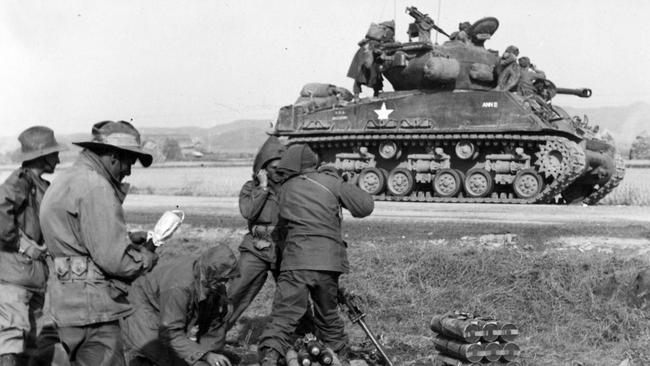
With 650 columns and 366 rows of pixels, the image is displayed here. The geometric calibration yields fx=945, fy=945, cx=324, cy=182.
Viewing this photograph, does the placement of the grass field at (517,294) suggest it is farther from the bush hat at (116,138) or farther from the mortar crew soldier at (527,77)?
the mortar crew soldier at (527,77)

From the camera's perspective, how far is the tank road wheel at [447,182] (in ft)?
67.1

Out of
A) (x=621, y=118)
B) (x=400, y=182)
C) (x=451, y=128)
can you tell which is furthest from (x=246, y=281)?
(x=621, y=118)

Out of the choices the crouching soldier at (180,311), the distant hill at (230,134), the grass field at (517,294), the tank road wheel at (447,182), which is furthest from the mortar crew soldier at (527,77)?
the distant hill at (230,134)

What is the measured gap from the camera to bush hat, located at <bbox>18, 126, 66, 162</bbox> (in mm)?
7266

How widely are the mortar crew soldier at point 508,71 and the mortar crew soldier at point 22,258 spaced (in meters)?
15.0

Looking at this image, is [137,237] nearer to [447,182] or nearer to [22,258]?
[22,258]

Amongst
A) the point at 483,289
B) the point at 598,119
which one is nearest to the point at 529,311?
the point at 483,289

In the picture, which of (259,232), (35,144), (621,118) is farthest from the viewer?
(621,118)

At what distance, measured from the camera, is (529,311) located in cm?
951

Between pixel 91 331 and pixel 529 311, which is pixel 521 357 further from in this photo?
pixel 91 331

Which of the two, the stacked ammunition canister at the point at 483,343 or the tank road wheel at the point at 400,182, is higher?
the stacked ammunition canister at the point at 483,343

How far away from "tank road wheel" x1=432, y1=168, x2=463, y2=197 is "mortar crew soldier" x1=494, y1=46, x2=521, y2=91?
2192 millimetres

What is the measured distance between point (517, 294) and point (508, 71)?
39.4ft

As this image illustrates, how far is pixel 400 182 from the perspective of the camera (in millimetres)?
21219
